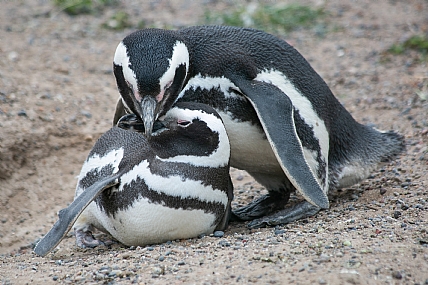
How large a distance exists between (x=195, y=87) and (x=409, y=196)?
1.21 metres

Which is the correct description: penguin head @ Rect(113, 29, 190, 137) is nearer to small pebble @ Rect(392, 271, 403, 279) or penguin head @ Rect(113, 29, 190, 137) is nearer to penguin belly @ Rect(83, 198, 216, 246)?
penguin belly @ Rect(83, 198, 216, 246)

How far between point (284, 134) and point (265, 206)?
2.32 ft

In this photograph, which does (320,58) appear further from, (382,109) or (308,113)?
(308,113)

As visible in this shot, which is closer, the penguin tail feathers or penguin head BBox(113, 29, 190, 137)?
penguin head BBox(113, 29, 190, 137)

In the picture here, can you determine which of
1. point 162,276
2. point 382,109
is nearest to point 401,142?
point 382,109

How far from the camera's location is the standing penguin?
2789 millimetres

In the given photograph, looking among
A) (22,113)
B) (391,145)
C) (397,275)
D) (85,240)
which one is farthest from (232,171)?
(397,275)

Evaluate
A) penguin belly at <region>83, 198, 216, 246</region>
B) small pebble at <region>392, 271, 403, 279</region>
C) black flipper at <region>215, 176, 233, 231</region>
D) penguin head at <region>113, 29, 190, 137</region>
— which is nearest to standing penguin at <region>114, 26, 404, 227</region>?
penguin head at <region>113, 29, 190, 137</region>

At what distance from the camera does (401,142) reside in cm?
365

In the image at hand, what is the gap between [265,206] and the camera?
3.49 meters

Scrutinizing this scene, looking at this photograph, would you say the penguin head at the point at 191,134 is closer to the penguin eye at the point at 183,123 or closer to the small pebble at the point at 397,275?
the penguin eye at the point at 183,123

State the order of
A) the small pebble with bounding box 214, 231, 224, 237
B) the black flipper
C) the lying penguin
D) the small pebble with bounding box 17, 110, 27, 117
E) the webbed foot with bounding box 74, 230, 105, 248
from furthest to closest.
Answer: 1. the small pebble with bounding box 17, 110, 27, 117
2. the webbed foot with bounding box 74, 230, 105, 248
3. the black flipper
4. the small pebble with bounding box 214, 231, 224, 237
5. the lying penguin

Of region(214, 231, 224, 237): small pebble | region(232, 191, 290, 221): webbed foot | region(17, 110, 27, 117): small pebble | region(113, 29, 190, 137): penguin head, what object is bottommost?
region(214, 231, 224, 237): small pebble

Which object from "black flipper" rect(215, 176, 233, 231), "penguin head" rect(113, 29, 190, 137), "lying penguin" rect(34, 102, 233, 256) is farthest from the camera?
"black flipper" rect(215, 176, 233, 231)
